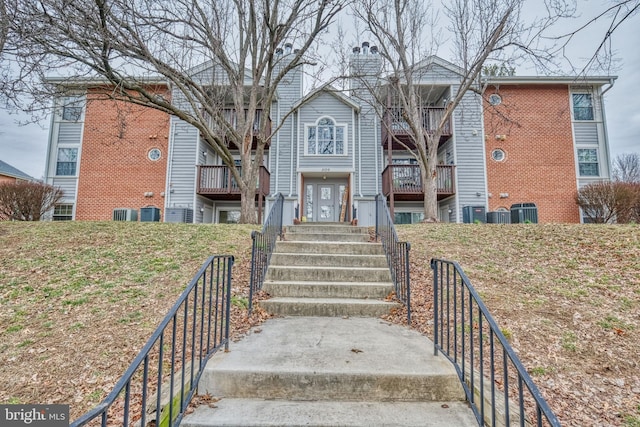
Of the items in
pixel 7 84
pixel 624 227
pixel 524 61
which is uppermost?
pixel 524 61

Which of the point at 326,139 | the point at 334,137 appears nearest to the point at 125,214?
the point at 326,139

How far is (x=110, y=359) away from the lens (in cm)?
306

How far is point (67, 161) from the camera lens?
13742 millimetres

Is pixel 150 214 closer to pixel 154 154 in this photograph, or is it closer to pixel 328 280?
pixel 154 154

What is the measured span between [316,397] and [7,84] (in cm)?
843

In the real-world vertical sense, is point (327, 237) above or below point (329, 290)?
above

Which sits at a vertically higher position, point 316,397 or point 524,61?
point 524,61

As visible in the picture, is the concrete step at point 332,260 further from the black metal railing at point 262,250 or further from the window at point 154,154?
the window at point 154,154

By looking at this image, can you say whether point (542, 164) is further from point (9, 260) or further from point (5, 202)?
point (5, 202)

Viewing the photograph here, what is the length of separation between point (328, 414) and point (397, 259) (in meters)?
2.96

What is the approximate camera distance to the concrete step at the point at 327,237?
6.51m

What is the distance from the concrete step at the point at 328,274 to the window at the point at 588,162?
1353 centimetres

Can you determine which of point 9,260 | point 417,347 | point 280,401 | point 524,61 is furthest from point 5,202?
point 524,61

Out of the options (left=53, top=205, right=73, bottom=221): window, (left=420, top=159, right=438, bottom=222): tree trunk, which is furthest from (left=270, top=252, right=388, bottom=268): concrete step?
(left=53, top=205, right=73, bottom=221): window
